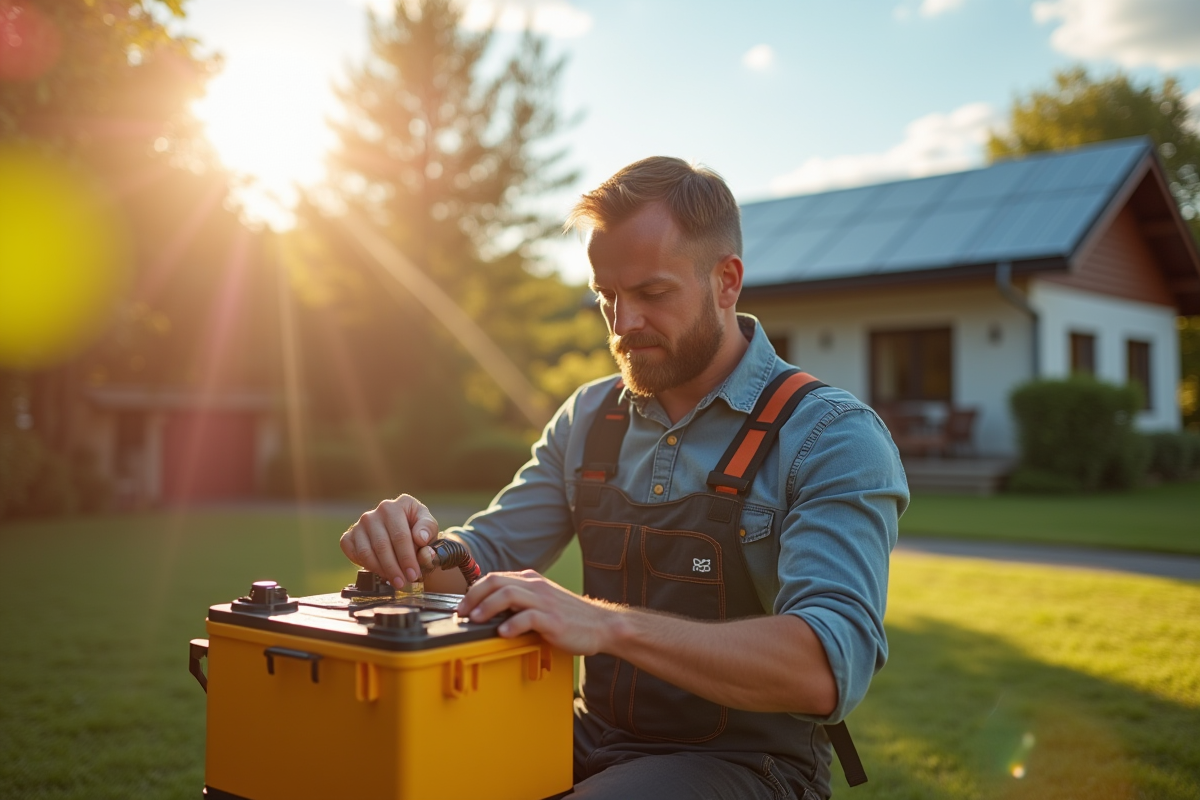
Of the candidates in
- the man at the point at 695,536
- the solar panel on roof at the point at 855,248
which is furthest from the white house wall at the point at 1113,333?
the man at the point at 695,536

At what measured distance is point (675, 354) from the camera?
2.29 metres

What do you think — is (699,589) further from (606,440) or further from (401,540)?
(401,540)

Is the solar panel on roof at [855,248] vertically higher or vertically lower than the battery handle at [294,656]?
higher

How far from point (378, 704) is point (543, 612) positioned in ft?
0.94

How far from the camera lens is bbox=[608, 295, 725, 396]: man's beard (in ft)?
7.52

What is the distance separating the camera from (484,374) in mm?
27312

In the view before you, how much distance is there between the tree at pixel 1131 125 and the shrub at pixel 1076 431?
2242 cm

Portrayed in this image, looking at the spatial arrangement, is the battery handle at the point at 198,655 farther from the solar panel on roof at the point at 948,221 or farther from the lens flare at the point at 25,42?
the solar panel on roof at the point at 948,221

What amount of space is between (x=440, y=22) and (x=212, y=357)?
9223 mm

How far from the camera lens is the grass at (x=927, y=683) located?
142 inches

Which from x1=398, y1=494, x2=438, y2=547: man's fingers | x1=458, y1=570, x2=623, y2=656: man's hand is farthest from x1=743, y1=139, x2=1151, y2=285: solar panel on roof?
x1=458, y1=570, x2=623, y2=656: man's hand

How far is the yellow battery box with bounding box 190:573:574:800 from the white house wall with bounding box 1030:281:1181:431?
16.0m

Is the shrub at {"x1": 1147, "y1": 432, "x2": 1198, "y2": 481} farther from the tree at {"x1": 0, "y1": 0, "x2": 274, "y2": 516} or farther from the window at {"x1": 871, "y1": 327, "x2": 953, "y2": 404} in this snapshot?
the tree at {"x1": 0, "y1": 0, "x2": 274, "y2": 516}

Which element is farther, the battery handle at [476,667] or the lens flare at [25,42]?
the lens flare at [25,42]
